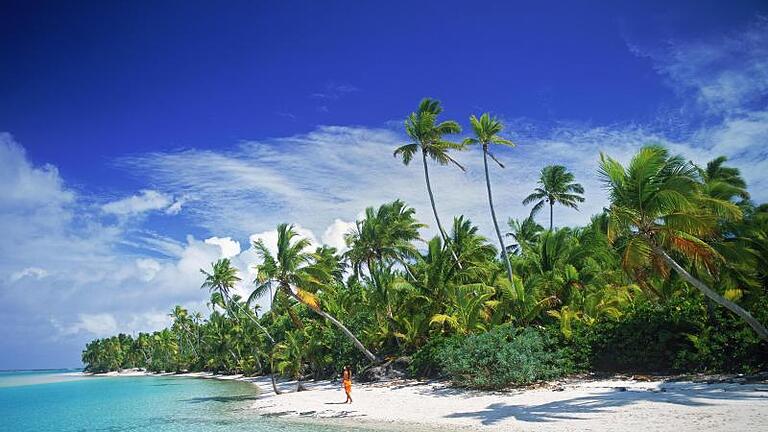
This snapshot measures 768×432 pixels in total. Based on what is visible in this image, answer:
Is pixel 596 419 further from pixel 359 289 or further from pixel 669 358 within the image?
pixel 359 289

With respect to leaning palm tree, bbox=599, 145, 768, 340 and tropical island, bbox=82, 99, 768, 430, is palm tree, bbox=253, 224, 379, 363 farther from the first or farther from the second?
leaning palm tree, bbox=599, 145, 768, 340

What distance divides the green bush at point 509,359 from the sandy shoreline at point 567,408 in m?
0.67

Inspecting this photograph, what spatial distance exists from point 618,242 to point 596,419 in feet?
21.0

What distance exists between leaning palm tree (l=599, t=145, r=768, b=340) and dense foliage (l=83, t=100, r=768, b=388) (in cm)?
4

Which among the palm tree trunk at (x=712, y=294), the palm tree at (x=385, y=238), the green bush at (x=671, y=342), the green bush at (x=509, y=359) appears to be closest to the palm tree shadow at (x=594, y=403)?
the palm tree trunk at (x=712, y=294)

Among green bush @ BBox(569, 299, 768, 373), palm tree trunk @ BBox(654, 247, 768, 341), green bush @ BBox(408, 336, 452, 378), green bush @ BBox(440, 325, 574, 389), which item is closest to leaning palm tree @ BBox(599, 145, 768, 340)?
palm tree trunk @ BBox(654, 247, 768, 341)

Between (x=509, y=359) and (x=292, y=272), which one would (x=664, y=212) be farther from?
(x=292, y=272)

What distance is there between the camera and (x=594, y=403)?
13.1m

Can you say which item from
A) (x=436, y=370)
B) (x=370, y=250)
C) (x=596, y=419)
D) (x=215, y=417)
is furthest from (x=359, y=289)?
(x=596, y=419)

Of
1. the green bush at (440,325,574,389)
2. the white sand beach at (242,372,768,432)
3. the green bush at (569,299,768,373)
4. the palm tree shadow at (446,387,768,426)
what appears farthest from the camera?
the green bush at (440,325,574,389)

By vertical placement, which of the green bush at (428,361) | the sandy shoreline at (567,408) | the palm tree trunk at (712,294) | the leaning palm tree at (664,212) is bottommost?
the sandy shoreline at (567,408)

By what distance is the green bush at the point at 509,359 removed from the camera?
17484mm

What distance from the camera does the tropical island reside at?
12.9 meters

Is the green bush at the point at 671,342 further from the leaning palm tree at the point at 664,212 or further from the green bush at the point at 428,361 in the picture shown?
the green bush at the point at 428,361
